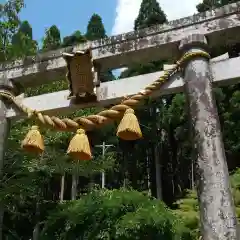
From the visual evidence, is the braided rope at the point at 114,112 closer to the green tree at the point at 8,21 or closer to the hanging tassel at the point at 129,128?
the hanging tassel at the point at 129,128

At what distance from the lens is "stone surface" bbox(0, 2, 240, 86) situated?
171 inches

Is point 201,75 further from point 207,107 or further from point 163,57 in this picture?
point 163,57

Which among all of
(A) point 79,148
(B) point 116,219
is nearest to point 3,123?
(A) point 79,148

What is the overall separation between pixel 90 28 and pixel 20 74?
23717 millimetres

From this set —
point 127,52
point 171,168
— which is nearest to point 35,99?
point 127,52

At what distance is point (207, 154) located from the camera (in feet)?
11.7

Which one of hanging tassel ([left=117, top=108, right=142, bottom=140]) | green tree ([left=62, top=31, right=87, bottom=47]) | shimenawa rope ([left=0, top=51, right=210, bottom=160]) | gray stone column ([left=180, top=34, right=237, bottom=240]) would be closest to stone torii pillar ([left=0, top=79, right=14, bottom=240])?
shimenawa rope ([left=0, top=51, right=210, bottom=160])

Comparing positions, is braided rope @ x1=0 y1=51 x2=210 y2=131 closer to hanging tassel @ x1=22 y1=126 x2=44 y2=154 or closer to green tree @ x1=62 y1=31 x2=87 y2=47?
hanging tassel @ x1=22 y1=126 x2=44 y2=154

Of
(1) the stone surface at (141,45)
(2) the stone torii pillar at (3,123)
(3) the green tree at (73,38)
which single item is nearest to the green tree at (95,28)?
(3) the green tree at (73,38)

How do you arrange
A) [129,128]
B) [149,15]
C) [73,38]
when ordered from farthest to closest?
[73,38] < [149,15] < [129,128]

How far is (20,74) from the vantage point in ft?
16.5

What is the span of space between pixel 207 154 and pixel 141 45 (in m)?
1.66

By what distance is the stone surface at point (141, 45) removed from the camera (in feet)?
14.2

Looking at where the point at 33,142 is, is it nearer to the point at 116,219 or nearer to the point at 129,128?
the point at 129,128
